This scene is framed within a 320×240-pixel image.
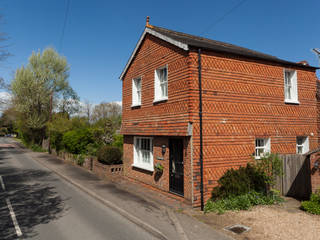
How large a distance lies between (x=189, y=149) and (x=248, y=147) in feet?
9.95

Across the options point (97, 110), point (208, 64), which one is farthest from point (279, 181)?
point (97, 110)

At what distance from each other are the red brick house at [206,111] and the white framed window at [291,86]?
46 millimetres

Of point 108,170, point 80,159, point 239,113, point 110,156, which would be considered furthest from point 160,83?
point 80,159

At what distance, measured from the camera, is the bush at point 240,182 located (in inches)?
354

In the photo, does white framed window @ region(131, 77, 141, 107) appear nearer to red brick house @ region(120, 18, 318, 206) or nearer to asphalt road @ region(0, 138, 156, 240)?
red brick house @ region(120, 18, 318, 206)

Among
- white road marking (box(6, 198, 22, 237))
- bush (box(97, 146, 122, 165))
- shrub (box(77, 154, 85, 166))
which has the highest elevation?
bush (box(97, 146, 122, 165))

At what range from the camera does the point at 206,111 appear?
9297 mm

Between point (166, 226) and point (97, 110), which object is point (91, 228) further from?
point (97, 110)

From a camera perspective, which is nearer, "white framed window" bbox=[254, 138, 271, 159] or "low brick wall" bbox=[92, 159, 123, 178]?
"white framed window" bbox=[254, 138, 271, 159]

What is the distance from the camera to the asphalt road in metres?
6.48

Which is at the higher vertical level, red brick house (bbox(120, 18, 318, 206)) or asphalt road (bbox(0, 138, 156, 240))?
red brick house (bbox(120, 18, 318, 206))

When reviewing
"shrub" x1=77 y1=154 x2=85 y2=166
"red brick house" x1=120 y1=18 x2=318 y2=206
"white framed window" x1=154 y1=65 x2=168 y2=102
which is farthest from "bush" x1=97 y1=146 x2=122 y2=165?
"white framed window" x1=154 y1=65 x2=168 y2=102

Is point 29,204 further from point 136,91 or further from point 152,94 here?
point 136,91

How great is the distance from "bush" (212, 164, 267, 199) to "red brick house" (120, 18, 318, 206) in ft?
1.13
